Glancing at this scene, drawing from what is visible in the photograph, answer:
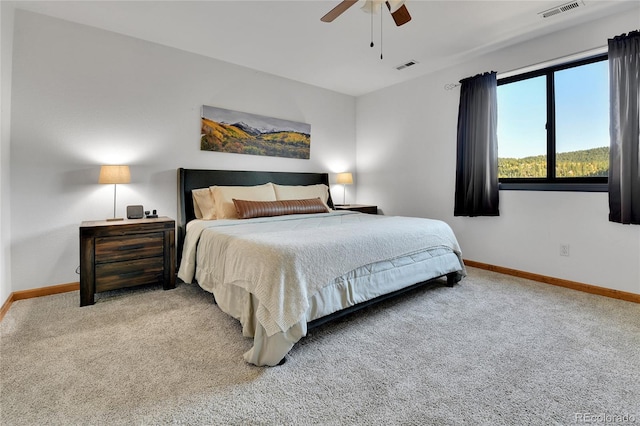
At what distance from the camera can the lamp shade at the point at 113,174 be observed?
114 inches

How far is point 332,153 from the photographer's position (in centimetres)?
512

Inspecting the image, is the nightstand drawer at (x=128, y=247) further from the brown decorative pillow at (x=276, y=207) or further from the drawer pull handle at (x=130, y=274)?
the brown decorative pillow at (x=276, y=207)

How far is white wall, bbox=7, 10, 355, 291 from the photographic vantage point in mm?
2771

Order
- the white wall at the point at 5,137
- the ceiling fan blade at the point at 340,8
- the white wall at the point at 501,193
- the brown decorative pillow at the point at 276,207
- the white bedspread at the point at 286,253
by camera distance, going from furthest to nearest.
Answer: the brown decorative pillow at the point at 276,207 < the white wall at the point at 501,193 < the white wall at the point at 5,137 < the ceiling fan blade at the point at 340,8 < the white bedspread at the point at 286,253

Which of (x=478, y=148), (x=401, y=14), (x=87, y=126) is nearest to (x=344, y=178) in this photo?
(x=478, y=148)

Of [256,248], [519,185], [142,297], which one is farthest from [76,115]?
[519,185]

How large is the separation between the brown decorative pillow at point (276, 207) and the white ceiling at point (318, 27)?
70.0 inches

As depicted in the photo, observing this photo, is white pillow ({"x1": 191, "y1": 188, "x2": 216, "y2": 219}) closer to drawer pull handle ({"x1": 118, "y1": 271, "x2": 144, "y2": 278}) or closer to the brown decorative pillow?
the brown decorative pillow

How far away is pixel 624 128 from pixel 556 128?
60 cm

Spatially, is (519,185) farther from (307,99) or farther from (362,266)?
(307,99)

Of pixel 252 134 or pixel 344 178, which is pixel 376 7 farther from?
pixel 344 178

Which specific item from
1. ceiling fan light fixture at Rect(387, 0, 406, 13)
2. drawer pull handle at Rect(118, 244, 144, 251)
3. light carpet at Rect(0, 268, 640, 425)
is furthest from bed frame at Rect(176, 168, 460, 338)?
ceiling fan light fixture at Rect(387, 0, 406, 13)

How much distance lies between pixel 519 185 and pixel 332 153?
9.02 feet

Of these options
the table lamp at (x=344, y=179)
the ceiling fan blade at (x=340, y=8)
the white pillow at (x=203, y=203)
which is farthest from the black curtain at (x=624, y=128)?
the white pillow at (x=203, y=203)
